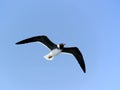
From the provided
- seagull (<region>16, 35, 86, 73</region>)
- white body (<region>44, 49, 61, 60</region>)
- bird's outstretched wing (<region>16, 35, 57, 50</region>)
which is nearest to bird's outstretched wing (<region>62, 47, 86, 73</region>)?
seagull (<region>16, 35, 86, 73</region>)

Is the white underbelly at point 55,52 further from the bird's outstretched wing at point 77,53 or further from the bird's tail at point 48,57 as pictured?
the bird's outstretched wing at point 77,53

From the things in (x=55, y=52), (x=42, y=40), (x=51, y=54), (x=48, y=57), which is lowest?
(x=48, y=57)

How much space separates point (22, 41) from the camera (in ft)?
→ 87.2

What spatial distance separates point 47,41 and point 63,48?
145 cm

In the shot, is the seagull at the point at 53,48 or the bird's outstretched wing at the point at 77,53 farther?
the bird's outstretched wing at the point at 77,53

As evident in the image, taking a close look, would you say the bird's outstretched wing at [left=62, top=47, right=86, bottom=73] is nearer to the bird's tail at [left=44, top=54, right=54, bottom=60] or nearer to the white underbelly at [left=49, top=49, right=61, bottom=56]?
the white underbelly at [left=49, top=49, right=61, bottom=56]

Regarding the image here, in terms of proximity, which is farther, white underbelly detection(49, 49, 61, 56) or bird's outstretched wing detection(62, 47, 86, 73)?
bird's outstretched wing detection(62, 47, 86, 73)

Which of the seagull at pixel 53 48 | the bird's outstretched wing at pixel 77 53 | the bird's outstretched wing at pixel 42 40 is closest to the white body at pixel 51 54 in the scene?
the seagull at pixel 53 48

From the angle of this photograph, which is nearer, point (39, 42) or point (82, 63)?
point (39, 42)

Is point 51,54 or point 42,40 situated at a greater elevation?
point 42,40

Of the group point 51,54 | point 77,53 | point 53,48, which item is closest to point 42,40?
point 53,48

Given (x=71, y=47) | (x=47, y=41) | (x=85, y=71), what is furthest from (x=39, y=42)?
(x=85, y=71)

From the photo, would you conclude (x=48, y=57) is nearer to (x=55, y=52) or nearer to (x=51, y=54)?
(x=51, y=54)

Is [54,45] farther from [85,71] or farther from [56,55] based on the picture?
[85,71]
